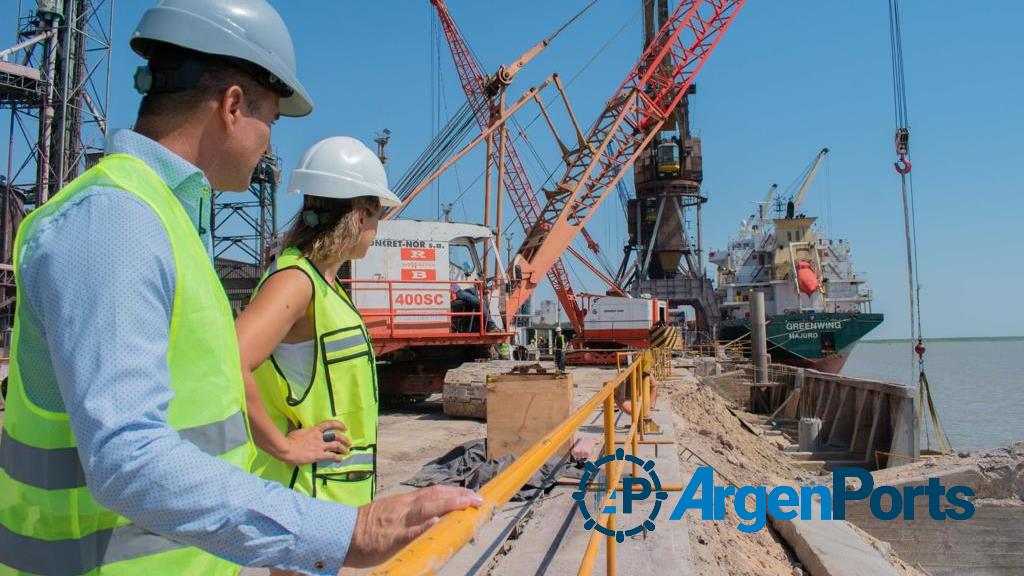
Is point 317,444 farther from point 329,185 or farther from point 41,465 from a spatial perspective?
point 41,465

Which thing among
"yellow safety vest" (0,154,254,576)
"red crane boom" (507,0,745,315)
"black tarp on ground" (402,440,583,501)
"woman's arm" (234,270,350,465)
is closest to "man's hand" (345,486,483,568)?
"yellow safety vest" (0,154,254,576)

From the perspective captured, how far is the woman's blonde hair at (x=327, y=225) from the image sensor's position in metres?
2.21

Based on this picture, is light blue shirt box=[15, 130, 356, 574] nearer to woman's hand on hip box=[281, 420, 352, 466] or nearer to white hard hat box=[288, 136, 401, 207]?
woman's hand on hip box=[281, 420, 352, 466]

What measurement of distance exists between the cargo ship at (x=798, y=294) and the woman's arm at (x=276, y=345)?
34.2 metres

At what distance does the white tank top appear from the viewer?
6.79ft

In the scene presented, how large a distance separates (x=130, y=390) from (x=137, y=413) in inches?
1.3

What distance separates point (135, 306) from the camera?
0.90 meters

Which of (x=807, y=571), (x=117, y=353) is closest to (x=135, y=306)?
(x=117, y=353)

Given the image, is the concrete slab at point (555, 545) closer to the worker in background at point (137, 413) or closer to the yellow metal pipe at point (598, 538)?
the yellow metal pipe at point (598, 538)

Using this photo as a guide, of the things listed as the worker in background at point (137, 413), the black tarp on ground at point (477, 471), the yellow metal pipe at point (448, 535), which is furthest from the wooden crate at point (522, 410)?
the worker in background at point (137, 413)

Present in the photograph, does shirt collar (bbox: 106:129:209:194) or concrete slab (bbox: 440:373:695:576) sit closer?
shirt collar (bbox: 106:129:209:194)

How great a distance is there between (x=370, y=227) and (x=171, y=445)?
1586mm

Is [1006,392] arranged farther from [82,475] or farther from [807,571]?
[82,475]

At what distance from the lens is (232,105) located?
1.24 metres
